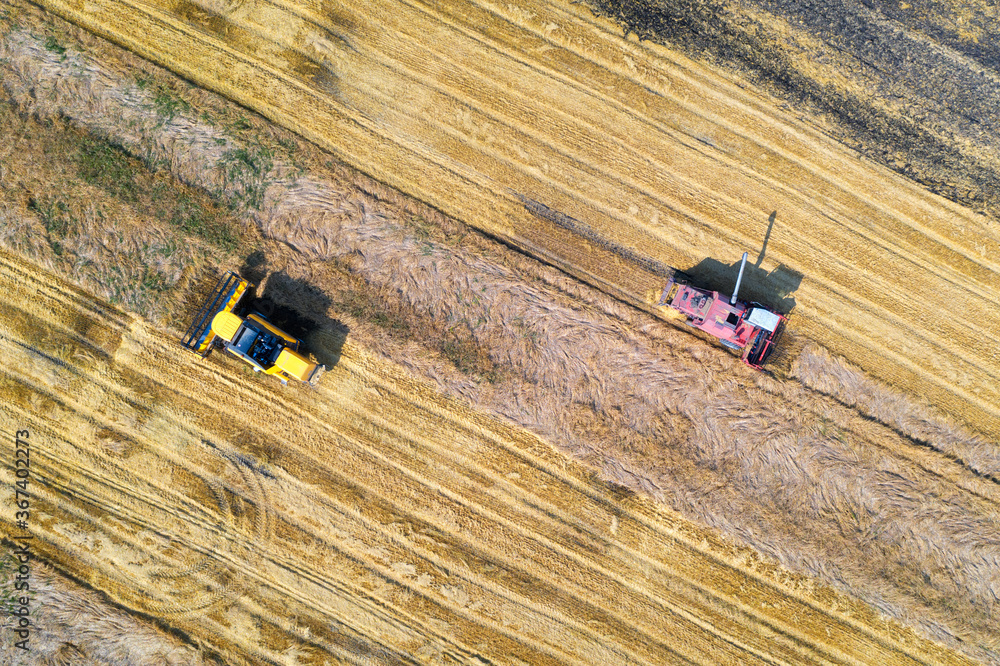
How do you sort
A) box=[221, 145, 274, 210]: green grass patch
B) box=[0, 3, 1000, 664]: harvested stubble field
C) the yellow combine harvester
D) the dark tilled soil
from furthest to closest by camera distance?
the dark tilled soil < box=[0, 3, 1000, 664]: harvested stubble field < box=[221, 145, 274, 210]: green grass patch < the yellow combine harvester

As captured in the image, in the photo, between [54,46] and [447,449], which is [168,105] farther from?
[447,449]

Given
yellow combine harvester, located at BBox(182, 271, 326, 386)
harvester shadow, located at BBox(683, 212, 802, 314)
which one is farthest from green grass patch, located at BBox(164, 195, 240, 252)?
harvester shadow, located at BBox(683, 212, 802, 314)

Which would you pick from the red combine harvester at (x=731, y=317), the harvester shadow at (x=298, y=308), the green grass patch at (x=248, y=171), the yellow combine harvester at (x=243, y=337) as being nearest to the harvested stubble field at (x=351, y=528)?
the harvester shadow at (x=298, y=308)

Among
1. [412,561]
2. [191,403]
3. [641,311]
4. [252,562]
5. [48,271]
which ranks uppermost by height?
[641,311]

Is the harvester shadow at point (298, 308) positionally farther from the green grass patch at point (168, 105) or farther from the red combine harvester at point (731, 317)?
the red combine harvester at point (731, 317)

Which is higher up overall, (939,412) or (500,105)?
(500,105)

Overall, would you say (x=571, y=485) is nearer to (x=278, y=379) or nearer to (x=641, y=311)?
(x=641, y=311)

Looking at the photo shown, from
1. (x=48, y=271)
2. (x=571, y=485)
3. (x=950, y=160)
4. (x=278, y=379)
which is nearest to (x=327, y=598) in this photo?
(x=278, y=379)

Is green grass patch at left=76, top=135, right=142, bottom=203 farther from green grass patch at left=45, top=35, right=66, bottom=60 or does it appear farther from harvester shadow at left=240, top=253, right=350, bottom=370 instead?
harvester shadow at left=240, top=253, right=350, bottom=370
